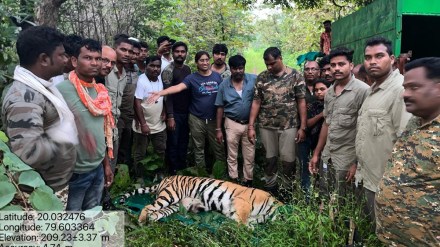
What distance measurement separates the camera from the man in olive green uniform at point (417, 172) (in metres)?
1.91

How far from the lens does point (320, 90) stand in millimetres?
4277

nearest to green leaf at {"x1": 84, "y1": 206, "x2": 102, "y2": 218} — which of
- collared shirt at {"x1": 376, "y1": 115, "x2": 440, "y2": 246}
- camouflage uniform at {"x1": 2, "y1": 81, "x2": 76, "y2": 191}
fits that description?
camouflage uniform at {"x1": 2, "y1": 81, "x2": 76, "y2": 191}

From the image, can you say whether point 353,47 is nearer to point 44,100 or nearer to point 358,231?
point 358,231

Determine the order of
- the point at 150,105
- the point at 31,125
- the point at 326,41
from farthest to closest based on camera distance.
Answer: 1. the point at 326,41
2. the point at 150,105
3. the point at 31,125

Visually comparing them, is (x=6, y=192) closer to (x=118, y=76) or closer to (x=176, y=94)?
(x=118, y=76)

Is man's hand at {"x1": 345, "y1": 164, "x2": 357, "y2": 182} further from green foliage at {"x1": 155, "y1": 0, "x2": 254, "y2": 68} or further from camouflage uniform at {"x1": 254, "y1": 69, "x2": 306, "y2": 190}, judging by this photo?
green foliage at {"x1": 155, "y1": 0, "x2": 254, "y2": 68}

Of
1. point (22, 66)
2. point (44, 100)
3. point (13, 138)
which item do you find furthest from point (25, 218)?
point (22, 66)

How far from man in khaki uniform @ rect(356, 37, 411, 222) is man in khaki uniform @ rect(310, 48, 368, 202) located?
375 mm

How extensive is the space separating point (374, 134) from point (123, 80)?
2663 mm

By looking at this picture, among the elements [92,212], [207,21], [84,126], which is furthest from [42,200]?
[207,21]

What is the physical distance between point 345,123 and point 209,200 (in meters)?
1.88

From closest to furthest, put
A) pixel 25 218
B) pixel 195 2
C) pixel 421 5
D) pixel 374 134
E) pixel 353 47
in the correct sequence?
pixel 25 218 < pixel 374 134 < pixel 421 5 < pixel 353 47 < pixel 195 2

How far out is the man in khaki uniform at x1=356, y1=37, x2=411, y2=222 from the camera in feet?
8.63

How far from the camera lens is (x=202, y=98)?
16.4 feet
